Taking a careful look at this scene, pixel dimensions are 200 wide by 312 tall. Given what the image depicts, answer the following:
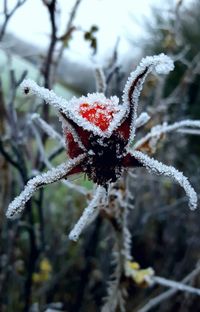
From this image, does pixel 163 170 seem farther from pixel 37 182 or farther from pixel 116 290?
pixel 116 290

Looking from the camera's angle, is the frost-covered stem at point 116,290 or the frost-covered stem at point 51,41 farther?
the frost-covered stem at point 51,41

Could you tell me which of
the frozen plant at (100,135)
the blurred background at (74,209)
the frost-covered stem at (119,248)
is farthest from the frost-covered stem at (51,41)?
the frozen plant at (100,135)

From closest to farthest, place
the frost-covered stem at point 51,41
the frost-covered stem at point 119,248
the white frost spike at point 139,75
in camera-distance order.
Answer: the white frost spike at point 139,75, the frost-covered stem at point 119,248, the frost-covered stem at point 51,41

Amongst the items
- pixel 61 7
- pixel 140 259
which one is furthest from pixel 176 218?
pixel 61 7

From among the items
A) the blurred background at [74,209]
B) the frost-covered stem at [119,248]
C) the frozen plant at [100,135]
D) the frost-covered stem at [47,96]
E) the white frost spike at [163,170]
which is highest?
the blurred background at [74,209]

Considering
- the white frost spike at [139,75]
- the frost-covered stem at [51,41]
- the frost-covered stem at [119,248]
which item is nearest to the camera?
the white frost spike at [139,75]

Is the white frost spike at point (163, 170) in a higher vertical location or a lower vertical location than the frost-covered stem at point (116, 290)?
lower

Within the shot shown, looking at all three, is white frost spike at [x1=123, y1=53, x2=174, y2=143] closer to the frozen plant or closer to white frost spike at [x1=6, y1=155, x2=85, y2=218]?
the frozen plant

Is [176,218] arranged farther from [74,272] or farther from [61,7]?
[61,7]

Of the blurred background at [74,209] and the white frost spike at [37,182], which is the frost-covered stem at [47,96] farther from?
the blurred background at [74,209]

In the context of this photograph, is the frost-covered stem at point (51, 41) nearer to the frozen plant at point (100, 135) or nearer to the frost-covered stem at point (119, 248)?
the frost-covered stem at point (119, 248)
